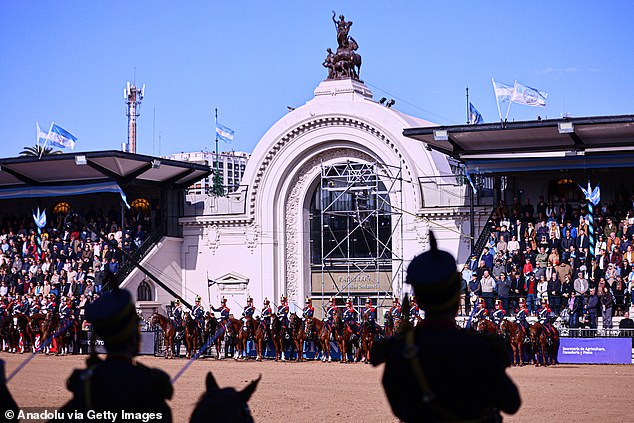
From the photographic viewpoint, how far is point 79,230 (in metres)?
43.0

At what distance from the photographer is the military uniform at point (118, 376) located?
5.03 meters

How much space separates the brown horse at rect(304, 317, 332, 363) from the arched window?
11.1m

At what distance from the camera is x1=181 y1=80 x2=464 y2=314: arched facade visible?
3731cm

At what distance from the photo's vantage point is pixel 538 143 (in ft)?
114

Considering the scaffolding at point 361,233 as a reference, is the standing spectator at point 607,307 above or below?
below

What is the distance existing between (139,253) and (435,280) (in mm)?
36357

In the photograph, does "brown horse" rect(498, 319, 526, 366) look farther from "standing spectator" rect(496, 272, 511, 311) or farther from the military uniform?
the military uniform

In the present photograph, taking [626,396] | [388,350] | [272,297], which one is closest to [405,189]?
[272,297]

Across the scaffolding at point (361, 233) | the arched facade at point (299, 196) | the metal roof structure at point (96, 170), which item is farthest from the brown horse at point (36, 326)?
the scaffolding at point (361, 233)

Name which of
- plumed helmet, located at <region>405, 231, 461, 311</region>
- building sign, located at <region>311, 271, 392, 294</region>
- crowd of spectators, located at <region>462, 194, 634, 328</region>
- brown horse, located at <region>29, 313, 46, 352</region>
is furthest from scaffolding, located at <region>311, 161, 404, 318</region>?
plumed helmet, located at <region>405, 231, 461, 311</region>

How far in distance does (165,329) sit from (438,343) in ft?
93.7

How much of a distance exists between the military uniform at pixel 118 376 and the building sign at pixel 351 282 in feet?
110

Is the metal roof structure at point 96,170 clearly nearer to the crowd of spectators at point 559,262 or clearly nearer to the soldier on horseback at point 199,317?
the soldier on horseback at point 199,317

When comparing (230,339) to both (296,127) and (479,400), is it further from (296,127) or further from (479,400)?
(479,400)
